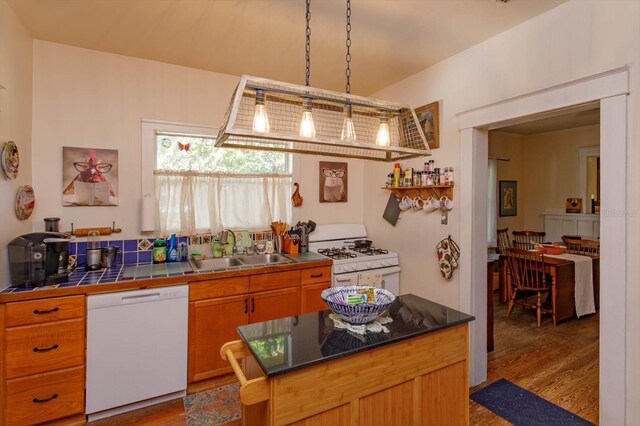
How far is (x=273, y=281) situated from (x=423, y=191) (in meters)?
1.59

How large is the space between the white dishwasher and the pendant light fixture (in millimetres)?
1399

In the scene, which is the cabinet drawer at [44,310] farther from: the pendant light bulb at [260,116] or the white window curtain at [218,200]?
the pendant light bulb at [260,116]

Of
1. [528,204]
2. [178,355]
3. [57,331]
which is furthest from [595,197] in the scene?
[57,331]

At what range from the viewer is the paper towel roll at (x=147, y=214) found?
2.73m

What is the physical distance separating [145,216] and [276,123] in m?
1.75

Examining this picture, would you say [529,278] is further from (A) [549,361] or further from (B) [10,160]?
(B) [10,160]

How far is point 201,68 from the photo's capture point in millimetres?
2986

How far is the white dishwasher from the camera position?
2.13 meters

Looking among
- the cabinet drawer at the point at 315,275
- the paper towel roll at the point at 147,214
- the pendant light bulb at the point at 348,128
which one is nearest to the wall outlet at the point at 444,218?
A: the cabinet drawer at the point at 315,275

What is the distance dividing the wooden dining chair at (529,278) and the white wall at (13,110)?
4.83m

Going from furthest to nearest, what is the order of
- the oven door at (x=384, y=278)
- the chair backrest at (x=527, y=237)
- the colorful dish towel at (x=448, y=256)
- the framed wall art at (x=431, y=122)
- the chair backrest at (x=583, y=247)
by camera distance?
the chair backrest at (x=527, y=237), the chair backrest at (x=583, y=247), the oven door at (x=384, y=278), the framed wall art at (x=431, y=122), the colorful dish towel at (x=448, y=256)

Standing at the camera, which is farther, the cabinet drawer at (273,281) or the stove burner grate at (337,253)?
the stove burner grate at (337,253)

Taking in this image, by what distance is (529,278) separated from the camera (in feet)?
12.8

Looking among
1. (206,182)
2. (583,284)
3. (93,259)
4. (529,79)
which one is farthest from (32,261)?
(583,284)
